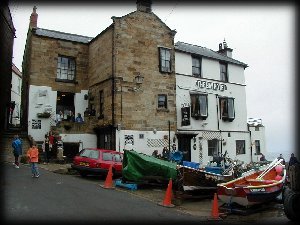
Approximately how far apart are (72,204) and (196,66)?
2104cm

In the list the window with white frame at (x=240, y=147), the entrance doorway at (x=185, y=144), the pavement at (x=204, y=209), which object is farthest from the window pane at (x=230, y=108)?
the pavement at (x=204, y=209)

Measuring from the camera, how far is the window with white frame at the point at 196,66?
96.4ft

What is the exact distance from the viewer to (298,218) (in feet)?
36.3

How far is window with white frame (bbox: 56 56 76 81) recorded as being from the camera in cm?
2772

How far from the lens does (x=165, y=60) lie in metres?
27.1

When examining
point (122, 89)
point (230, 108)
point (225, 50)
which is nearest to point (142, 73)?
point (122, 89)

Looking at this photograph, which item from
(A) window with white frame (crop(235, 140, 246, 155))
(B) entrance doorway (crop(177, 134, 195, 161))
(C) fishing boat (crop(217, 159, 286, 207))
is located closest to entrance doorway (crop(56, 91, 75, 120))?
(B) entrance doorway (crop(177, 134, 195, 161))

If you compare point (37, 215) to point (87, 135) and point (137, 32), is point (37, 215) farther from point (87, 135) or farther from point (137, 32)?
point (137, 32)

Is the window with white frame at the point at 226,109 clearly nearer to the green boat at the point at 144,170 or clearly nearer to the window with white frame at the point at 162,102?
the window with white frame at the point at 162,102

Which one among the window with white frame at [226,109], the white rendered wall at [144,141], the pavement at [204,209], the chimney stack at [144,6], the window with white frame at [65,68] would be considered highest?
the chimney stack at [144,6]

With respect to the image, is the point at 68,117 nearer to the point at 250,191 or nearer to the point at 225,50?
the point at 225,50

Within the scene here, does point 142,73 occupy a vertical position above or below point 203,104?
above

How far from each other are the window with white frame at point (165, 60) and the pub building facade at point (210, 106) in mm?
992

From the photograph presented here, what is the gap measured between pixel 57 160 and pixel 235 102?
18.2 metres
